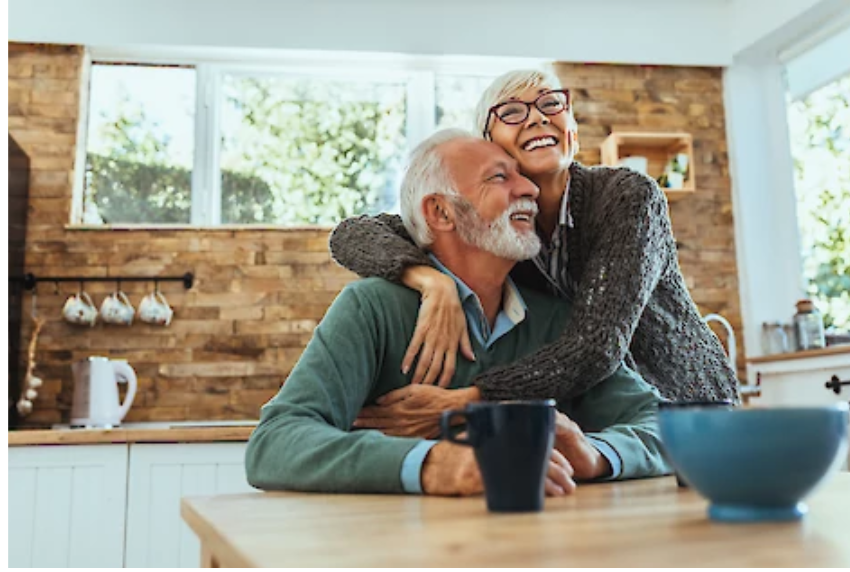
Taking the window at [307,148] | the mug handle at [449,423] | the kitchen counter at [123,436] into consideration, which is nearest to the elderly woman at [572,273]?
the mug handle at [449,423]

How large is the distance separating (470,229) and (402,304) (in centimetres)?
22

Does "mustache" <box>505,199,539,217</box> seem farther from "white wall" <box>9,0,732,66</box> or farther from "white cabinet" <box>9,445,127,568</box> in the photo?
"white wall" <box>9,0,732,66</box>

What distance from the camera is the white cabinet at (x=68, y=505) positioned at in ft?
8.66

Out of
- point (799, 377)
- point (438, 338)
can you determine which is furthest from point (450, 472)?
point (799, 377)

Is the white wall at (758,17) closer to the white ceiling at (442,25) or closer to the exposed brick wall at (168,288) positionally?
the white ceiling at (442,25)

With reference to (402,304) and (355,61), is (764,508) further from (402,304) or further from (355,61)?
(355,61)

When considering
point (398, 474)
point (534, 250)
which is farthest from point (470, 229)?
point (398, 474)

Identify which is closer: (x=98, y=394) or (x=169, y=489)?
(x=169, y=489)

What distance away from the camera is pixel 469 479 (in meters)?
0.89

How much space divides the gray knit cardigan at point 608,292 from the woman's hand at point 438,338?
8cm

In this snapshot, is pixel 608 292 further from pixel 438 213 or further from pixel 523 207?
pixel 438 213

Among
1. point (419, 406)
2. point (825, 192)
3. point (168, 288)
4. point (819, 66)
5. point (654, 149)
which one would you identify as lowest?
point (419, 406)

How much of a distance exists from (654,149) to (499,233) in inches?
104

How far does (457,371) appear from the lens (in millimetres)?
1390
